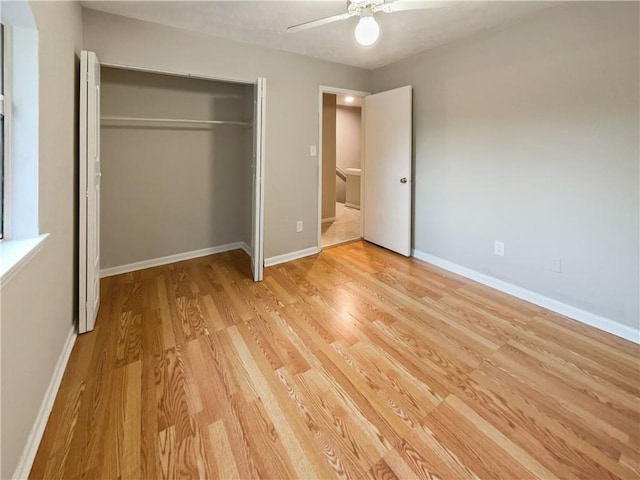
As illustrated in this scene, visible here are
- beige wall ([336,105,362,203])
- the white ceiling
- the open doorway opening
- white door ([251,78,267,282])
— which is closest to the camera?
the white ceiling

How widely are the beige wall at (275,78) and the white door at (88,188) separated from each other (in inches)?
23.6

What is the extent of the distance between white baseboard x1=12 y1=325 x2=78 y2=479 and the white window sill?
69 centimetres

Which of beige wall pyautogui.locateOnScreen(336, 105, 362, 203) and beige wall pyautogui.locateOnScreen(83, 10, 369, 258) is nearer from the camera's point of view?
beige wall pyautogui.locateOnScreen(83, 10, 369, 258)

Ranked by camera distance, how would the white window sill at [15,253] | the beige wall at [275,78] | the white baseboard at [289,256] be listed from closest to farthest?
the white window sill at [15,253]
the beige wall at [275,78]
the white baseboard at [289,256]

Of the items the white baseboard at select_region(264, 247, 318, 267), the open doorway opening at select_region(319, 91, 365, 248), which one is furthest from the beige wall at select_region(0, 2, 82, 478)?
the open doorway opening at select_region(319, 91, 365, 248)

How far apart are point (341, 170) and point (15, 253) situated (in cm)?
712

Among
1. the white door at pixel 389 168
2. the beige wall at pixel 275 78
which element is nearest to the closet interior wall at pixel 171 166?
the beige wall at pixel 275 78

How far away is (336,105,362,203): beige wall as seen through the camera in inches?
311

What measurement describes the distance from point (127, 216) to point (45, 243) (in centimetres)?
191

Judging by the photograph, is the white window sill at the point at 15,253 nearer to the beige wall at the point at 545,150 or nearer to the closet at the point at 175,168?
the closet at the point at 175,168

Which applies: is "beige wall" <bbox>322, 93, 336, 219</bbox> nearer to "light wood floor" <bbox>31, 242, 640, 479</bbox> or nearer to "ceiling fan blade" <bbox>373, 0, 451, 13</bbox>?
"light wood floor" <bbox>31, 242, 640, 479</bbox>

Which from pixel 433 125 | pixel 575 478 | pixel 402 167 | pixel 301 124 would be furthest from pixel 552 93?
pixel 575 478

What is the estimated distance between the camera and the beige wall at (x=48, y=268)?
110 cm

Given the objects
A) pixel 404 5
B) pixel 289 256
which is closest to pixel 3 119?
pixel 404 5
